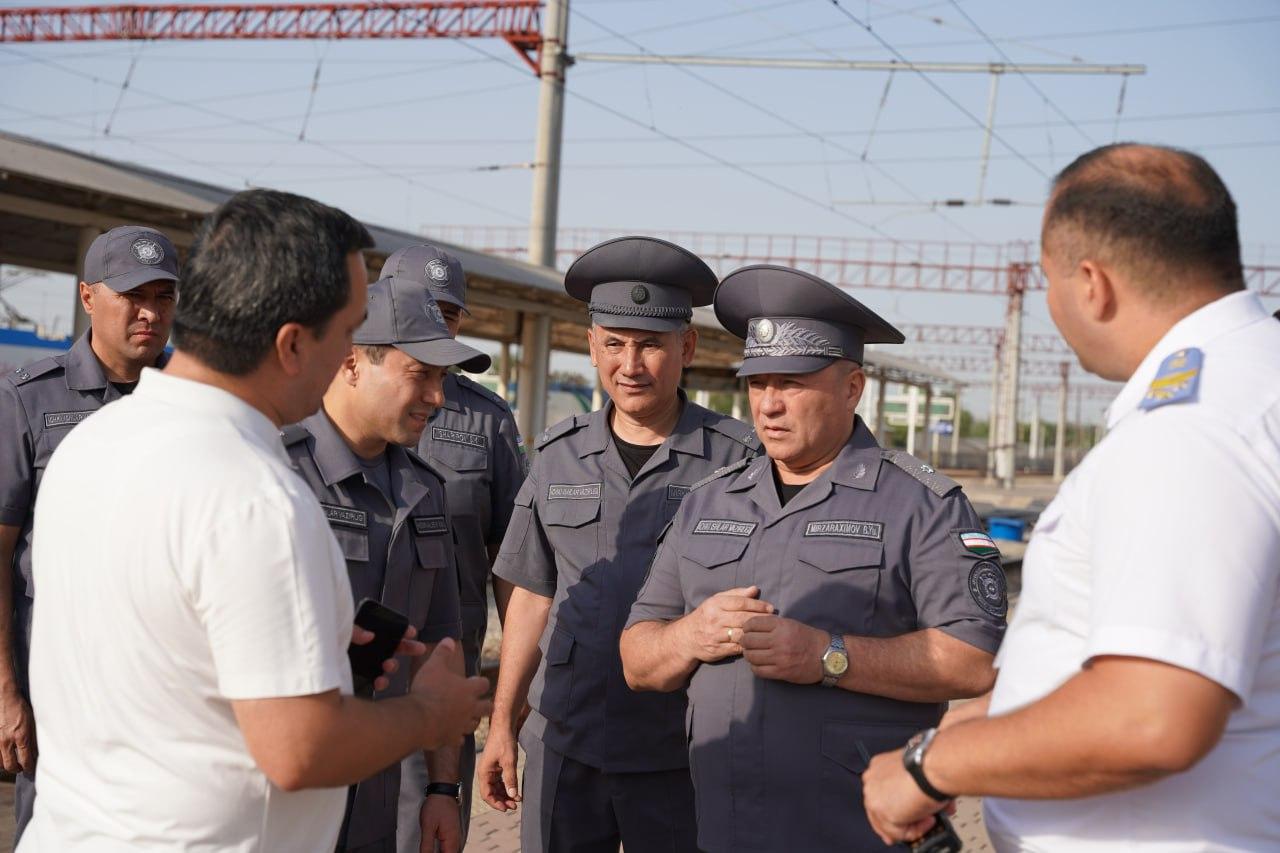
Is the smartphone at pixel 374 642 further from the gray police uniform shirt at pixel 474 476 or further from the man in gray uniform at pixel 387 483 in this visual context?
the gray police uniform shirt at pixel 474 476

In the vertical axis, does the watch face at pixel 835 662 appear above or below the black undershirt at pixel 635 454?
below

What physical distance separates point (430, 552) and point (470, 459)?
131 centimetres

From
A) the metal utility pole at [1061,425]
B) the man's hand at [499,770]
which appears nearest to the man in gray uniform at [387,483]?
the man's hand at [499,770]

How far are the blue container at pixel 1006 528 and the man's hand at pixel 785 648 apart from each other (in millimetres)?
16568

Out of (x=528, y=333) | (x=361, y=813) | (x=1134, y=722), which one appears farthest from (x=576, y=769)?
(x=528, y=333)

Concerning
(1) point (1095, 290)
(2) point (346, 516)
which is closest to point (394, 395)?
(2) point (346, 516)

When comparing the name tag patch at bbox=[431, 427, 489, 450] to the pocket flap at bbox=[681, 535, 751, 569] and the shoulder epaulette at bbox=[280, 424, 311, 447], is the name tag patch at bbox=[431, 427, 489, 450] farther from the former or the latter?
the pocket flap at bbox=[681, 535, 751, 569]

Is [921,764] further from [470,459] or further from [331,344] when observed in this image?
[470,459]

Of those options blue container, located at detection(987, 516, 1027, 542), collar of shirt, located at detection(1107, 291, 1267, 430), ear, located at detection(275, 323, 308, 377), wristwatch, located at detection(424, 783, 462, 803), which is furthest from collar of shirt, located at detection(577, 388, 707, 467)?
blue container, located at detection(987, 516, 1027, 542)

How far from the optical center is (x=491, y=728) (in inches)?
150

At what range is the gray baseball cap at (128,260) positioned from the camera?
13.0 feet

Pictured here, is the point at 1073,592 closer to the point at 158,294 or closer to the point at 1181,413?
the point at 1181,413

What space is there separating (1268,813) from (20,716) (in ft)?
10.6

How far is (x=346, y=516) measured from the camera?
119 inches
